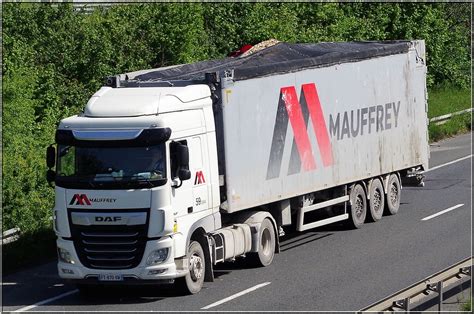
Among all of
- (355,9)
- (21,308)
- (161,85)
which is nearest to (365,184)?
(161,85)

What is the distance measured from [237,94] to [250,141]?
911mm

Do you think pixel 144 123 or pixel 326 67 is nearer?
pixel 144 123

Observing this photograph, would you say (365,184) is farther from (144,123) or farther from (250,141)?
(144,123)

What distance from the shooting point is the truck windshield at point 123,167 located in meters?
17.8

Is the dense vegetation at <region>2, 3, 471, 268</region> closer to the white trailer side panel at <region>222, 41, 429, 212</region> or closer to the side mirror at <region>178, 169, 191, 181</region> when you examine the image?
the white trailer side panel at <region>222, 41, 429, 212</region>

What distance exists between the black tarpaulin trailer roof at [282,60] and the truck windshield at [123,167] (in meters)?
2.35

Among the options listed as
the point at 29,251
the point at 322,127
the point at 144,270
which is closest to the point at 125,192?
the point at 144,270

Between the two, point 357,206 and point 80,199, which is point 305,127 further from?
point 80,199

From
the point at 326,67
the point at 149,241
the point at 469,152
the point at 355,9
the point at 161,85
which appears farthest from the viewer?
the point at 355,9

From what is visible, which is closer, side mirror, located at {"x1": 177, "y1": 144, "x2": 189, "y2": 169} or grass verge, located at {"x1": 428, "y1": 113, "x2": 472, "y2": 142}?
side mirror, located at {"x1": 177, "y1": 144, "x2": 189, "y2": 169}

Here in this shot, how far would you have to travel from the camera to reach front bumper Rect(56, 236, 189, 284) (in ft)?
58.5

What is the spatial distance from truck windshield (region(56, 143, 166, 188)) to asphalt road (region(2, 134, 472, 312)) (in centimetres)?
190

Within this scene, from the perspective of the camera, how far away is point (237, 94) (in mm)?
19844

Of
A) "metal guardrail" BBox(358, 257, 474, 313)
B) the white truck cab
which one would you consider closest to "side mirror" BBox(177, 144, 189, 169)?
the white truck cab
